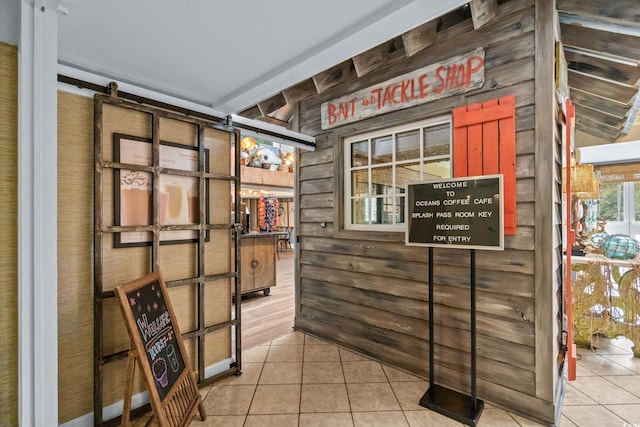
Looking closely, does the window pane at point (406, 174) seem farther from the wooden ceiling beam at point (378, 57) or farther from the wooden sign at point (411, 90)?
the wooden ceiling beam at point (378, 57)

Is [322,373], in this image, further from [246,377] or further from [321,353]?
[246,377]

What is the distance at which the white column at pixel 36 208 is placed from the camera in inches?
55.6

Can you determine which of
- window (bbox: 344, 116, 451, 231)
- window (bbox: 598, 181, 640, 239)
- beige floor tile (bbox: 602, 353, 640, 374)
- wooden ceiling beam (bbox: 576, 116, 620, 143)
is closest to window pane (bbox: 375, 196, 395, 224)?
window (bbox: 344, 116, 451, 231)

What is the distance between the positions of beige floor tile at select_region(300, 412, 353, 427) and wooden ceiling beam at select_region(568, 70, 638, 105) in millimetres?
3825

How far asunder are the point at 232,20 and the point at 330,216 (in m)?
2.03

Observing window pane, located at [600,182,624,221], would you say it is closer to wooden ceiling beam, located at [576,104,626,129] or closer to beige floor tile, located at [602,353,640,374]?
wooden ceiling beam, located at [576,104,626,129]

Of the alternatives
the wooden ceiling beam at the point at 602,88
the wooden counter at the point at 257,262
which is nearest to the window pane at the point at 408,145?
the wooden ceiling beam at the point at 602,88

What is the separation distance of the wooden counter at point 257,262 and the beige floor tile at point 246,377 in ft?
6.98

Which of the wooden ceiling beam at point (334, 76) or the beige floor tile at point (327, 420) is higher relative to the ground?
the wooden ceiling beam at point (334, 76)

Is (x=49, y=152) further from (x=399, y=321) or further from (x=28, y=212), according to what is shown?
(x=399, y=321)

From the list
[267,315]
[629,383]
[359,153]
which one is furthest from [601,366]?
[267,315]

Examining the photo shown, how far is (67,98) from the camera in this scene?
178 cm

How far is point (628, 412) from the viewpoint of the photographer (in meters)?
2.03

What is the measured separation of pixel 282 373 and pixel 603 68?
13.2ft
